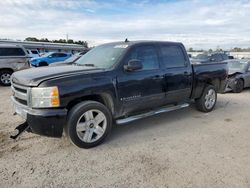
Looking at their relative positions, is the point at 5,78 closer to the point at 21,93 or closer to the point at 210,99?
the point at 21,93

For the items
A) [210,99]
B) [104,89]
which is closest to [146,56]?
[104,89]

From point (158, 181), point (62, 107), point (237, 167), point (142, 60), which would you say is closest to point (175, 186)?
point (158, 181)

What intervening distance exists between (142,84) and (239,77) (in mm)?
6488

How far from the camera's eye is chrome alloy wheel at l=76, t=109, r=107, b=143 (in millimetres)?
3653

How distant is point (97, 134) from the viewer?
12.6 feet

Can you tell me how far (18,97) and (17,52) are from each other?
806 centimetres

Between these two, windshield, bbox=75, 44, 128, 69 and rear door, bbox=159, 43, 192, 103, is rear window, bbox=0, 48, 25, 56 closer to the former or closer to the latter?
windshield, bbox=75, 44, 128, 69

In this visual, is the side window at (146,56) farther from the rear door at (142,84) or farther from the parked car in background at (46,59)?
the parked car in background at (46,59)

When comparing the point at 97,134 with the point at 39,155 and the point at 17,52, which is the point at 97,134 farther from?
the point at 17,52

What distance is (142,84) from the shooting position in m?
4.27

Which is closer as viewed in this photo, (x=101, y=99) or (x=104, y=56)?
(x=101, y=99)

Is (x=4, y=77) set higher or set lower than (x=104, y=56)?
lower

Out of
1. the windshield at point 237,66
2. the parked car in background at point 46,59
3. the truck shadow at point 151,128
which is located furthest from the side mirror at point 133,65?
the parked car in background at point 46,59

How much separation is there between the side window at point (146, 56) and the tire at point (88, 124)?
1.25m
